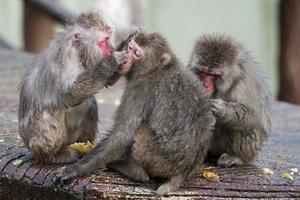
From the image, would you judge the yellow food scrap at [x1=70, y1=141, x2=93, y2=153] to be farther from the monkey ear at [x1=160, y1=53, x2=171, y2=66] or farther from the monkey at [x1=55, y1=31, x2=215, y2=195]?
the monkey ear at [x1=160, y1=53, x2=171, y2=66]

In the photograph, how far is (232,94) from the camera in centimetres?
566

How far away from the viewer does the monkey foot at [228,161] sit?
5.60m

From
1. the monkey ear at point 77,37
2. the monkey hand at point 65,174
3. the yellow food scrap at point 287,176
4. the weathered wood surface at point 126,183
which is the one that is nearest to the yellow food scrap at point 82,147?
the weathered wood surface at point 126,183

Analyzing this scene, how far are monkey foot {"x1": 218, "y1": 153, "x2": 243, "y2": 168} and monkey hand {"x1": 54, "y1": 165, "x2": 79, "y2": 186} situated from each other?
0.98 meters

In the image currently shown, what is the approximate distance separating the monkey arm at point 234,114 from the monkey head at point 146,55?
41cm

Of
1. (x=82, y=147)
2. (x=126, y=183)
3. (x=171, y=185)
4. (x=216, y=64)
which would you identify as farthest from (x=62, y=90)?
(x=216, y=64)

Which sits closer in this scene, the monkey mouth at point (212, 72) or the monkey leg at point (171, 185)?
the monkey leg at point (171, 185)

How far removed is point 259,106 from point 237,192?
741mm

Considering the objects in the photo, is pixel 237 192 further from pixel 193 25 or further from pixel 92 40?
pixel 193 25

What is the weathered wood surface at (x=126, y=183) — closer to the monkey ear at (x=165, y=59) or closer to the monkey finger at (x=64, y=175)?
the monkey finger at (x=64, y=175)

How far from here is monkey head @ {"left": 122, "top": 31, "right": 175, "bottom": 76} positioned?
5.20 meters

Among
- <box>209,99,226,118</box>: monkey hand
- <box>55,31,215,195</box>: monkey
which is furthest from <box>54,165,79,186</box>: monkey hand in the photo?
<box>209,99,226,118</box>: monkey hand

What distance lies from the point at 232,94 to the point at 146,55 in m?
0.72

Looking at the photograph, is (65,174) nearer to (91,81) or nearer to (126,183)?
(126,183)
